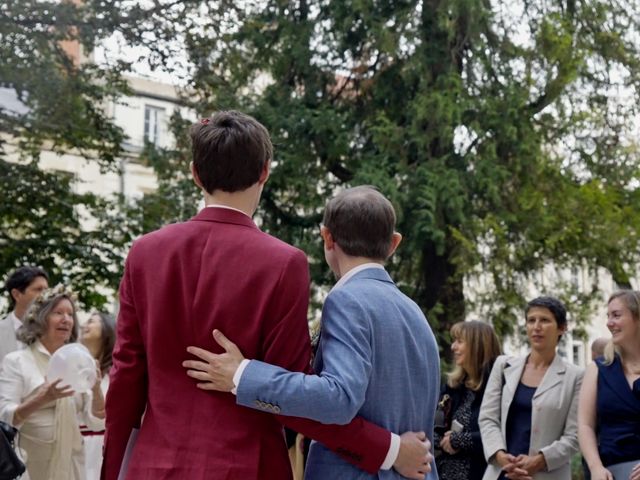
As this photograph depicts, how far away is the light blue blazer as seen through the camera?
2.92m

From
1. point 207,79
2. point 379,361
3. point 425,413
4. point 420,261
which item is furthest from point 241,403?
point 420,261

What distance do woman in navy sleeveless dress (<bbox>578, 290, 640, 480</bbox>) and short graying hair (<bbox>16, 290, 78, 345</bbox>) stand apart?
11.3 feet

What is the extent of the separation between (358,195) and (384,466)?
34.6 inches

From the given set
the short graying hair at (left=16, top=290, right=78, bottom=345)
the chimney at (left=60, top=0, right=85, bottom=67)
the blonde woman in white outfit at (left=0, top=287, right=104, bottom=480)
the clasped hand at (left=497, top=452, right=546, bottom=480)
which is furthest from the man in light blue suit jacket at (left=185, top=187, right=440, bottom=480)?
the chimney at (left=60, top=0, right=85, bottom=67)

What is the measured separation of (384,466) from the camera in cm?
315

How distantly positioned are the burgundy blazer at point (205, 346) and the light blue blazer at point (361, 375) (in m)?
0.09

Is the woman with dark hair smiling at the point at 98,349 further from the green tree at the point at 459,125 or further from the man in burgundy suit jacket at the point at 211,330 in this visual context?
the green tree at the point at 459,125

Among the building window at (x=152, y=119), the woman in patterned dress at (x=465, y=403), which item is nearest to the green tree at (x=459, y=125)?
the woman in patterned dress at (x=465, y=403)

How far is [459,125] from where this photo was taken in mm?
16469

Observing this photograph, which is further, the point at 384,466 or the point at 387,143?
the point at 387,143

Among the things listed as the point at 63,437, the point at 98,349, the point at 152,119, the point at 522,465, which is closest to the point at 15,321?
the point at 98,349

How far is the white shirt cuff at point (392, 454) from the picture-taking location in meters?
3.14

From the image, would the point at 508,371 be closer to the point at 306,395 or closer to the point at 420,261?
the point at 306,395

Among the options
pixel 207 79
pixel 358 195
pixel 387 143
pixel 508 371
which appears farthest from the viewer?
pixel 387 143
